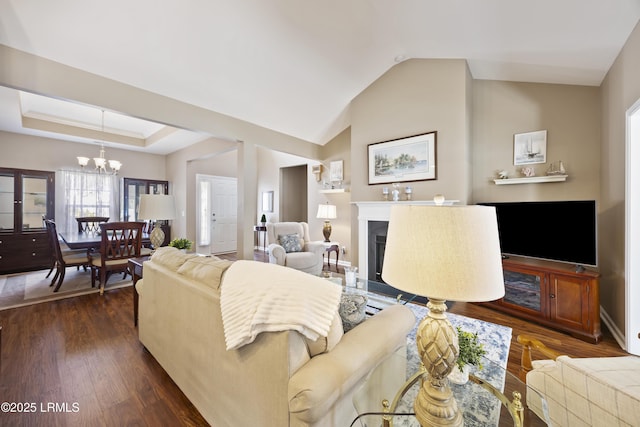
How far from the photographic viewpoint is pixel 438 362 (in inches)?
32.0

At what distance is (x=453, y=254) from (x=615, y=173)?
288cm

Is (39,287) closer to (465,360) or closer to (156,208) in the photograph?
(156,208)

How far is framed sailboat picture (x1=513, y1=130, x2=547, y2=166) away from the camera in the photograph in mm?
2982

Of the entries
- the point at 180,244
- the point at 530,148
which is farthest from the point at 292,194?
the point at 530,148

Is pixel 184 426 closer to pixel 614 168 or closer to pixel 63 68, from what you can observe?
pixel 63 68

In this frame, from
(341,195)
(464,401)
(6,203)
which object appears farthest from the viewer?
(341,195)

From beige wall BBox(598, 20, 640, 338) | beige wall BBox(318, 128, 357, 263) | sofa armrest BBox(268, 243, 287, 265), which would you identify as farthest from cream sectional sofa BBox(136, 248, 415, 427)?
beige wall BBox(318, 128, 357, 263)

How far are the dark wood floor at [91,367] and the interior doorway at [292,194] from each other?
4.22 m

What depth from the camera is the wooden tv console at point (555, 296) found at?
224 cm

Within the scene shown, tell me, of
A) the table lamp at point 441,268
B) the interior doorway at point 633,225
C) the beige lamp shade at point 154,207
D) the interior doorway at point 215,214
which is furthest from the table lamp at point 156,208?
the interior doorway at point 633,225

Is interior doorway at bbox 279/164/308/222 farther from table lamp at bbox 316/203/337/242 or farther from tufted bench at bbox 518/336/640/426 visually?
tufted bench at bbox 518/336/640/426

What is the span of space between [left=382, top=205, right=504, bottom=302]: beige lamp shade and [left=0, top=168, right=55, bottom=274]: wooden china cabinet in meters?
6.47

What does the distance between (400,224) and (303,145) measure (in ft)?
14.9

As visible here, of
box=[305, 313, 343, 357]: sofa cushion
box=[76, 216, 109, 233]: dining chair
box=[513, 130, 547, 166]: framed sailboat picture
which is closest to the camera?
box=[305, 313, 343, 357]: sofa cushion
